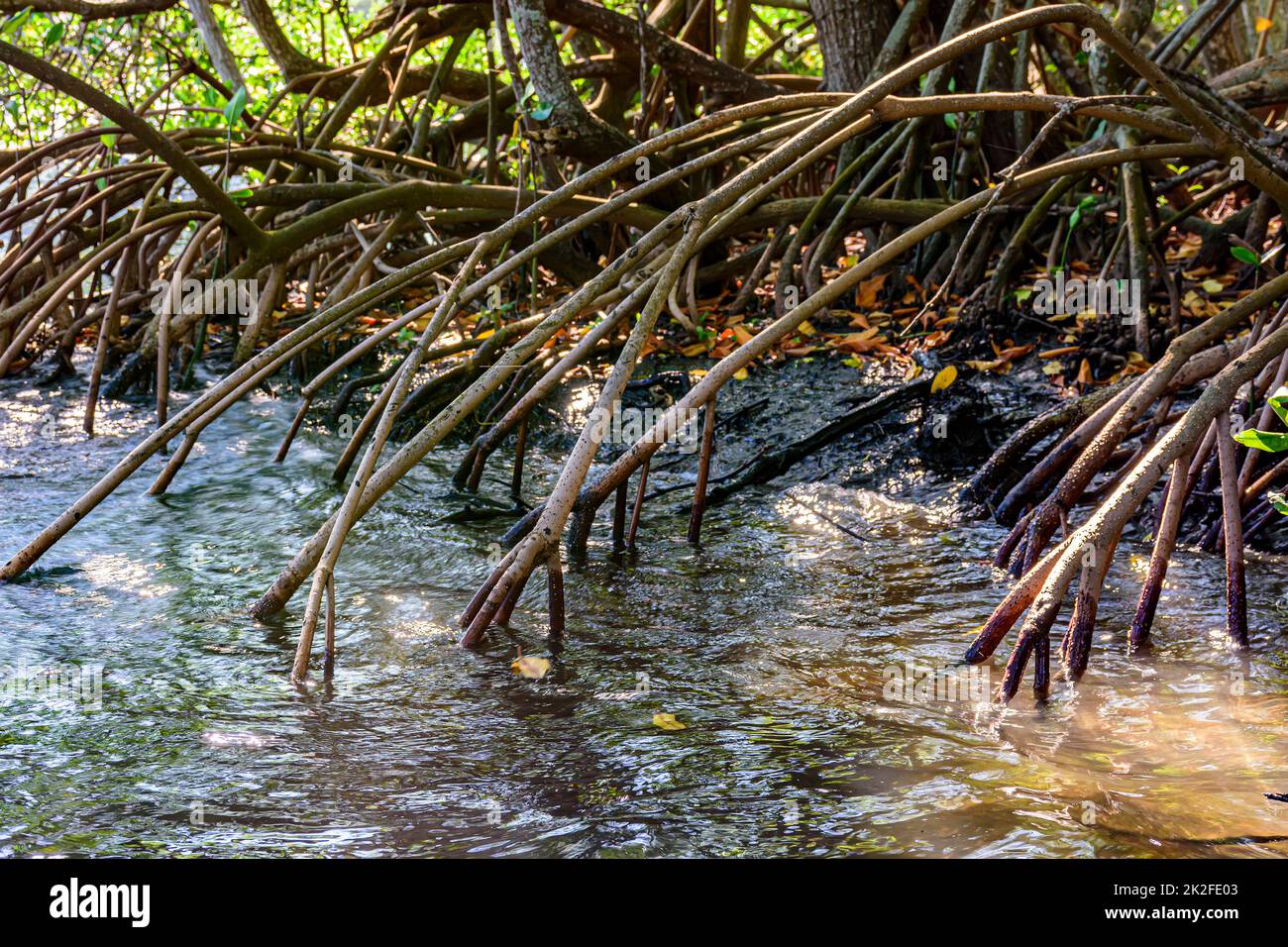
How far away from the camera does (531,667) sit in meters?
2.95

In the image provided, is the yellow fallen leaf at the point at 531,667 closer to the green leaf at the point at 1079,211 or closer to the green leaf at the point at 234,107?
the green leaf at the point at 234,107

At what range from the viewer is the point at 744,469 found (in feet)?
14.7

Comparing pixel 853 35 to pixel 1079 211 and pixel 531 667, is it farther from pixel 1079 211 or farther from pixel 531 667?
pixel 531 667

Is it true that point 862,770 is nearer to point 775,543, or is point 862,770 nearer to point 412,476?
point 775,543

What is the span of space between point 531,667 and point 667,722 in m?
0.47

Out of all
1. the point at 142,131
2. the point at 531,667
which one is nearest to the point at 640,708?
the point at 531,667

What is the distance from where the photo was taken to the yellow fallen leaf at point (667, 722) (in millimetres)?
2582

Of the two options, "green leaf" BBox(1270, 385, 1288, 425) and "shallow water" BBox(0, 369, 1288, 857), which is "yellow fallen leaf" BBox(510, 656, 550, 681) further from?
"green leaf" BBox(1270, 385, 1288, 425)

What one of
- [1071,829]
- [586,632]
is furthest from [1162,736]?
[586,632]

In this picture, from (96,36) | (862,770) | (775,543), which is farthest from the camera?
(96,36)

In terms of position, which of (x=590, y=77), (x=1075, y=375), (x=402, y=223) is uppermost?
(x=590, y=77)

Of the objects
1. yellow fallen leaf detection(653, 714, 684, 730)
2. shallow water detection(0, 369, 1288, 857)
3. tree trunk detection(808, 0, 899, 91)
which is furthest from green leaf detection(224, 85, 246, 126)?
tree trunk detection(808, 0, 899, 91)

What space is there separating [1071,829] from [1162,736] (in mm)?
525

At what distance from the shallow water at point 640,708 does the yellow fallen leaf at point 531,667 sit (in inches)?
1.2
